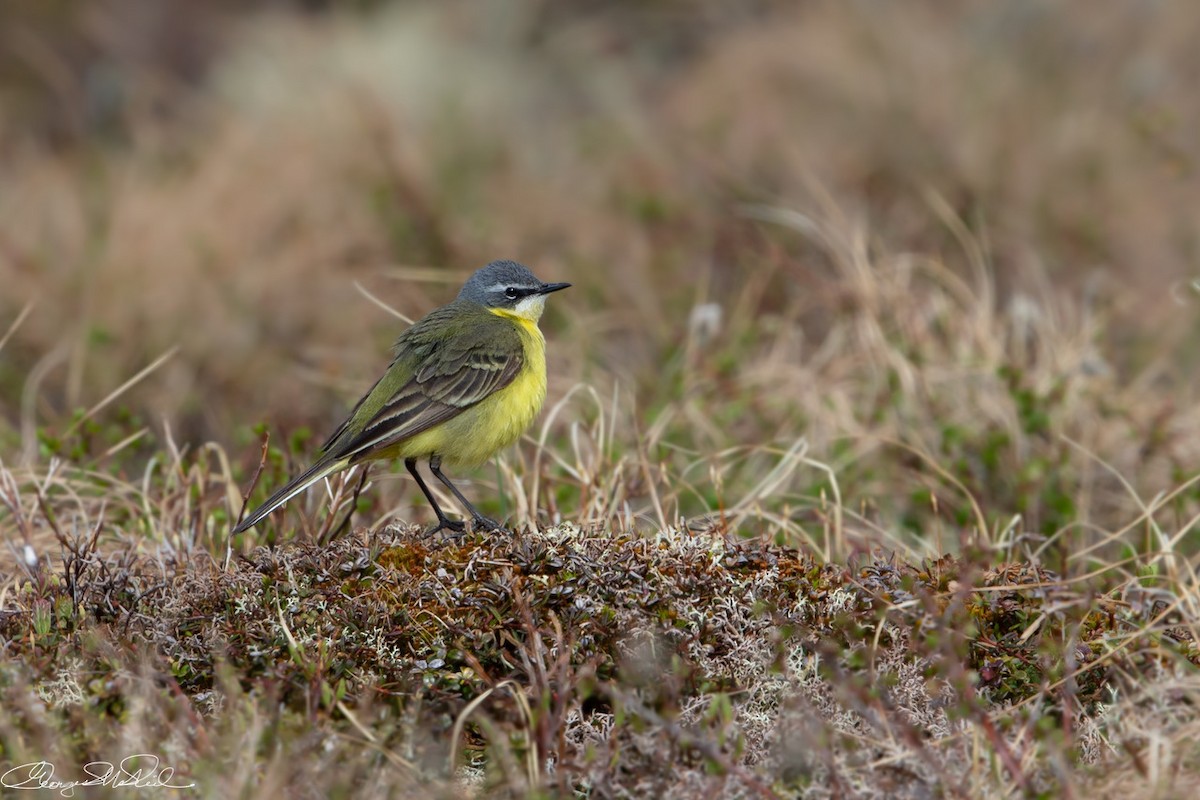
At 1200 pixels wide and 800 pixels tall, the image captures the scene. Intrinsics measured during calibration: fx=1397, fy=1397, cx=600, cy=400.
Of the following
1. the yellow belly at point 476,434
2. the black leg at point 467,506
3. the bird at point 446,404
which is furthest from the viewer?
the yellow belly at point 476,434

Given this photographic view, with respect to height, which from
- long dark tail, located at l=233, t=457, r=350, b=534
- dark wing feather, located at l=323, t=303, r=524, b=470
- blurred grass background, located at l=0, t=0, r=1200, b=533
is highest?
dark wing feather, located at l=323, t=303, r=524, b=470

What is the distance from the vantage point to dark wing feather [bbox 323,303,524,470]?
582cm

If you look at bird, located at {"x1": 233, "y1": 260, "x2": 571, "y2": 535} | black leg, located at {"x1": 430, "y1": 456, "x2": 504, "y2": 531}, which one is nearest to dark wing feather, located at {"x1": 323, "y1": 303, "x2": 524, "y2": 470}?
bird, located at {"x1": 233, "y1": 260, "x2": 571, "y2": 535}

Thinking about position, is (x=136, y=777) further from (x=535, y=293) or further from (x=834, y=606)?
(x=535, y=293)

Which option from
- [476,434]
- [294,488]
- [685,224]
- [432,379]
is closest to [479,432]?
[476,434]

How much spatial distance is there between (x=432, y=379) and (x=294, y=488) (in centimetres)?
93

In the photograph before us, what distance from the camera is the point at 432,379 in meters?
6.12

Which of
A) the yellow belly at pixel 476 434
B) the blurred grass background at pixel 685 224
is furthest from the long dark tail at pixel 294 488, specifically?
the blurred grass background at pixel 685 224

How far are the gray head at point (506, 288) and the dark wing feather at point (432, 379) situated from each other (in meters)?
0.37

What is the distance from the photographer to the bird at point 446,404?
5.75 m

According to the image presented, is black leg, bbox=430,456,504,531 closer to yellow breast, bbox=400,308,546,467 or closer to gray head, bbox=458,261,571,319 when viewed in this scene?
→ yellow breast, bbox=400,308,546,467

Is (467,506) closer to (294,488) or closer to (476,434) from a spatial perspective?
(476,434)

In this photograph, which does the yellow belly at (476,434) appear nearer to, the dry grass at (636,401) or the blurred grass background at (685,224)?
the dry grass at (636,401)

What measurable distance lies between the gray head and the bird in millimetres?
342
